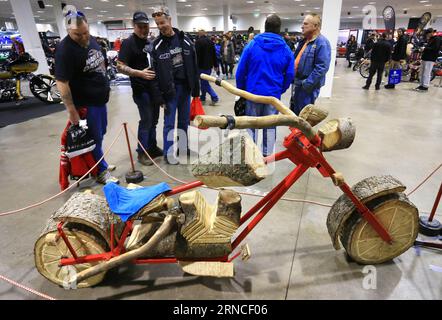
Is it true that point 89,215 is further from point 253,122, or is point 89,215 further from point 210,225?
point 253,122

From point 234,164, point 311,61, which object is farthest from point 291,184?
point 311,61

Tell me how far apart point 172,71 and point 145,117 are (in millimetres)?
703

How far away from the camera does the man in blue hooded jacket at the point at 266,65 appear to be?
3041mm

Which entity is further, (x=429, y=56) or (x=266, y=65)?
(x=429, y=56)

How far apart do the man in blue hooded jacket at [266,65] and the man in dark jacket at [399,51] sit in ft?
26.3

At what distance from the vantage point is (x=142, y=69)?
3682 millimetres

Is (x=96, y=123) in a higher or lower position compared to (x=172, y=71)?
lower

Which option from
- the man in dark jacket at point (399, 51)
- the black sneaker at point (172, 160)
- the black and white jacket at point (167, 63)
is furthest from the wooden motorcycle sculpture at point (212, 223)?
the man in dark jacket at point (399, 51)

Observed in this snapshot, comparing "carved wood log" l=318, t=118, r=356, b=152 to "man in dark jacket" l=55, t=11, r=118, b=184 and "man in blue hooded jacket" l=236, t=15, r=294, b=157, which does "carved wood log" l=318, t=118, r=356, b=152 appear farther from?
"man in dark jacket" l=55, t=11, r=118, b=184

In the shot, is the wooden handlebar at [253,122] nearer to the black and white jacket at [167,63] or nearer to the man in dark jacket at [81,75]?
the man in dark jacket at [81,75]

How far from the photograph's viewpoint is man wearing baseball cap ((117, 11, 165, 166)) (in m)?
3.48

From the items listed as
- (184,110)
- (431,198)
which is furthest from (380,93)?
(184,110)
